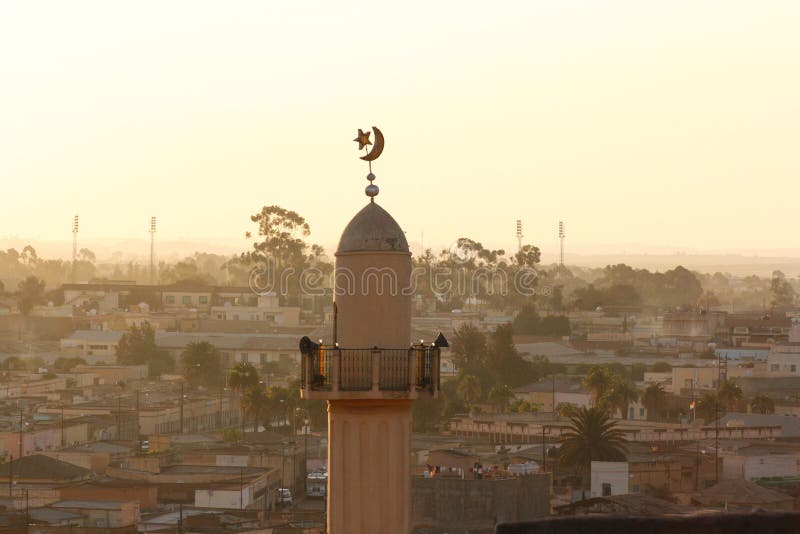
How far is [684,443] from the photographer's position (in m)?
52.5

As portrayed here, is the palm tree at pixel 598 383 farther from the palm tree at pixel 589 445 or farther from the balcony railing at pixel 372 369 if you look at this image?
the balcony railing at pixel 372 369

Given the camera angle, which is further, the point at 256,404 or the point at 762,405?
the point at 256,404

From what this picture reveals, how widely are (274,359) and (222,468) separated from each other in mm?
45659

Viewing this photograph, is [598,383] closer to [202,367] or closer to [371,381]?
[202,367]

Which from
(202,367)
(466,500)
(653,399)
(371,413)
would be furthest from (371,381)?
(202,367)

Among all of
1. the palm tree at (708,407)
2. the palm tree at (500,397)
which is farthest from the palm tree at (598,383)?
the palm tree at (708,407)

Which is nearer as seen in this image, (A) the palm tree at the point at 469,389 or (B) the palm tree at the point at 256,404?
(B) the palm tree at the point at 256,404

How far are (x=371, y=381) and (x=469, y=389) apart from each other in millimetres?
61099

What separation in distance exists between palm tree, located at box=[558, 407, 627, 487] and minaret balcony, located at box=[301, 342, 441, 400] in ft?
118

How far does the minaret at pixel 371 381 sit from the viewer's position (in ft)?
30.4

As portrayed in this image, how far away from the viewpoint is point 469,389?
230 ft

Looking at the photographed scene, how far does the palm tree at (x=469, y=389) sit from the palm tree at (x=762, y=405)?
37.4 feet

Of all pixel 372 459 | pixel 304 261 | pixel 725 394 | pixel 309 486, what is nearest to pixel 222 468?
pixel 309 486

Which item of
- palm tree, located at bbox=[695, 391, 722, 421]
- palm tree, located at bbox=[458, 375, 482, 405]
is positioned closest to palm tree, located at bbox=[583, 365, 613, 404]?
palm tree, located at bbox=[695, 391, 722, 421]
